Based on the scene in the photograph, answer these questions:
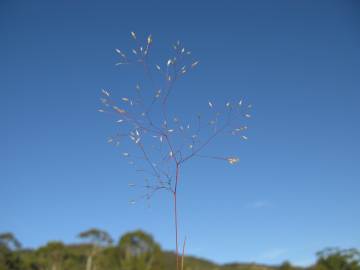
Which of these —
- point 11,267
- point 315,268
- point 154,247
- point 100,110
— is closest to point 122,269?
point 154,247

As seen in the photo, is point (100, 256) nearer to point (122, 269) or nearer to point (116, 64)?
point (122, 269)

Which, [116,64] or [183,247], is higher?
[116,64]

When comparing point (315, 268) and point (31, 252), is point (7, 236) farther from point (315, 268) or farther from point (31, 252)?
point (315, 268)

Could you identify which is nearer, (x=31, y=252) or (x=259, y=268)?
(x=31, y=252)

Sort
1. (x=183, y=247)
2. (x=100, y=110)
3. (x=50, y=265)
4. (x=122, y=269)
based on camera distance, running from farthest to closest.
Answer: (x=50, y=265) → (x=122, y=269) → (x=100, y=110) → (x=183, y=247)

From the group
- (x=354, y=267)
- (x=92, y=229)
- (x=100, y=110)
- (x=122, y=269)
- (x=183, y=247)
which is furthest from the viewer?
(x=92, y=229)

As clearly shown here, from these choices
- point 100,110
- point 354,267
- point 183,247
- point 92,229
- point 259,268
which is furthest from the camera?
point 259,268

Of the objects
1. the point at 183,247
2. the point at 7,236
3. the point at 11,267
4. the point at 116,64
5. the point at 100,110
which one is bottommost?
the point at 183,247

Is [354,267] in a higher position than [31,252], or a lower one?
lower

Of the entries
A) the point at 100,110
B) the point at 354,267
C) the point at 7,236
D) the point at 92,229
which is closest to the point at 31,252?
the point at 7,236
